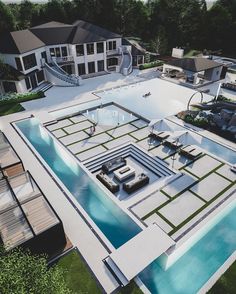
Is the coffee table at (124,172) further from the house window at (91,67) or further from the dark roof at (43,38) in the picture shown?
the house window at (91,67)

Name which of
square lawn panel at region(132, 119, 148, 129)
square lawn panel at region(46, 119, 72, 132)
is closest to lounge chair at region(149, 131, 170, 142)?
square lawn panel at region(132, 119, 148, 129)

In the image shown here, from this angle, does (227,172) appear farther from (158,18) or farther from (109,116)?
(158,18)

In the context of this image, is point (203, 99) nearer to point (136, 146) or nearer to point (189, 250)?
point (136, 146)

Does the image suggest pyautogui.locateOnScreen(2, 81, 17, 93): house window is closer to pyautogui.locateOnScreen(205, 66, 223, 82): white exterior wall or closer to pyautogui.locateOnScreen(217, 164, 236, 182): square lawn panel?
pyautogui.locateOnScreen(217, 164, 236, 182): square lawn panel

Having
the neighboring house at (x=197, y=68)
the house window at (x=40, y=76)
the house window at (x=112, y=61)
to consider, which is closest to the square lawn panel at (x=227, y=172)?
the neighboring house at (x=197, y=68)

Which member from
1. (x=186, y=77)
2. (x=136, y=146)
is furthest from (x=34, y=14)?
(x=136, y=146)

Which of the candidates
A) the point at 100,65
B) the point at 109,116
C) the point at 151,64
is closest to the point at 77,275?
the point at 109,116
